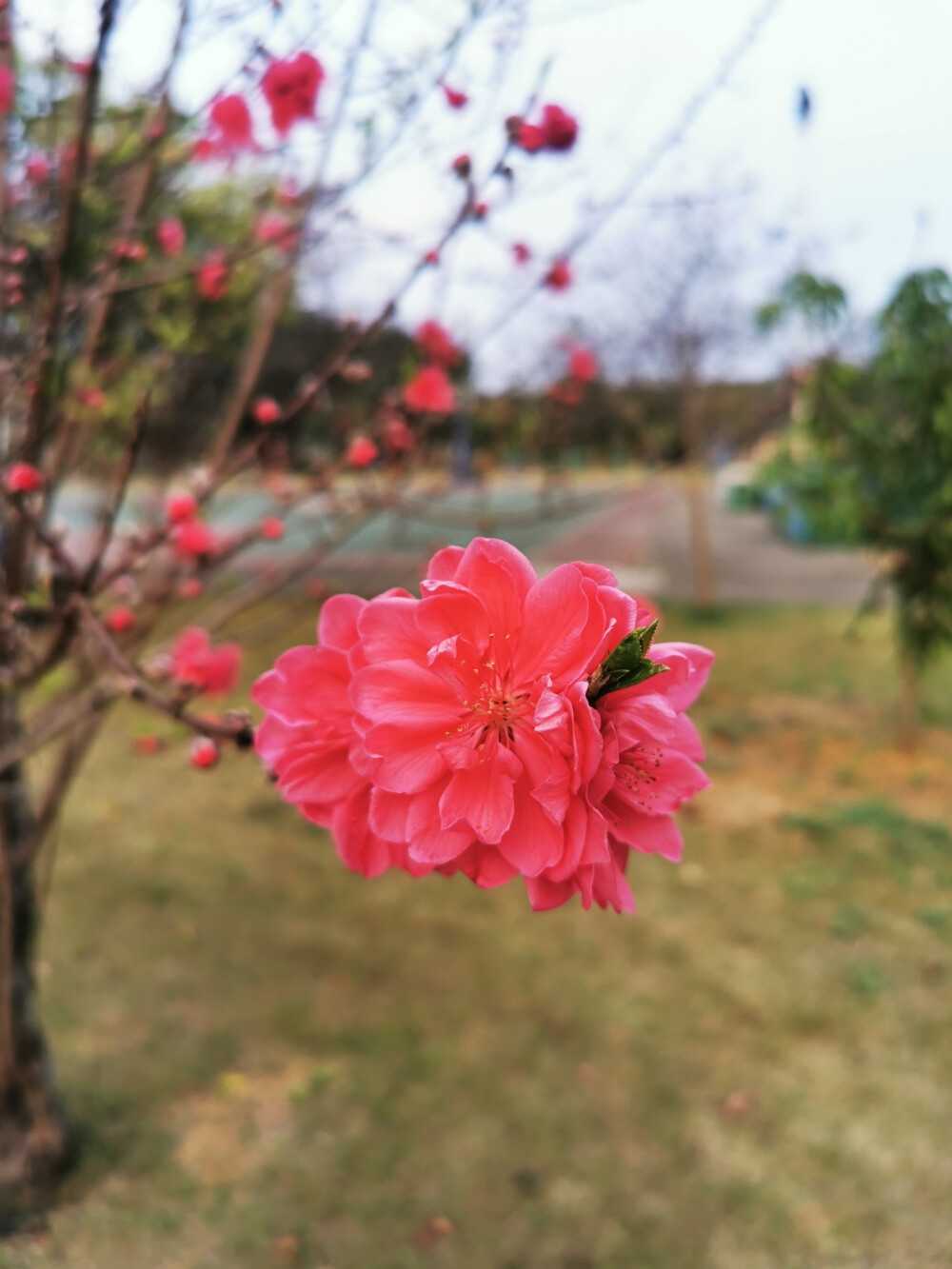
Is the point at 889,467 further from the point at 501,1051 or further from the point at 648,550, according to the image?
the point at 648,550

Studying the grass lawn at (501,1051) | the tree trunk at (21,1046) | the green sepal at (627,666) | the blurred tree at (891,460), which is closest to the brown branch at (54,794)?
the tree trunk at (21,1046)

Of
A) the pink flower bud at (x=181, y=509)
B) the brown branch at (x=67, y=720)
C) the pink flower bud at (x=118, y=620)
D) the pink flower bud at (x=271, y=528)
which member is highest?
the pink flower bud at (x=181, y=509)

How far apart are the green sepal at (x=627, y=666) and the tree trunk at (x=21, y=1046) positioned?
2392 millimetres

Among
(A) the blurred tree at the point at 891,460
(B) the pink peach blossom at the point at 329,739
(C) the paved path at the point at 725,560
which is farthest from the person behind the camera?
(C) the paved path at the point at 725,560

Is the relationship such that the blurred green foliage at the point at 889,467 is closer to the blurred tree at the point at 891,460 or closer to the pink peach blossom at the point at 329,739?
the blurred tree at the point at 891,460

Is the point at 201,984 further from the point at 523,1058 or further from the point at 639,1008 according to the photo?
the point at 639,1008

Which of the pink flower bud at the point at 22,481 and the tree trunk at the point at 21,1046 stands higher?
the pink flower bud at the point at 22,481

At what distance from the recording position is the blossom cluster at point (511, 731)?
2.21 feet

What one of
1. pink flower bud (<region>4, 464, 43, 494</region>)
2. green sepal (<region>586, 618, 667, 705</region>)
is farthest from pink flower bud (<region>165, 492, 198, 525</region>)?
green sepal (<region>586, 618, 667, 705</region>)

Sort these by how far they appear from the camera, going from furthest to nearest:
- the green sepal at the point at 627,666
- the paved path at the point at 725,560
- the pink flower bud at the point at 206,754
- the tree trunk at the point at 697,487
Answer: the paved path at the point at 725,560, the tree trunk at the point at 697,487, the pink flower bud at the point at 206,754, the green sepal at the point at 627,666

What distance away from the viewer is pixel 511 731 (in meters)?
0.75

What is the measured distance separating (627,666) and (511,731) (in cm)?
14

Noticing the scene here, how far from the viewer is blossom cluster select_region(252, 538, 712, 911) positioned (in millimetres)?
675

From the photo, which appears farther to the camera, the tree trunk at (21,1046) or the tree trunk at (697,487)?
the tree trunk at (697,487)
